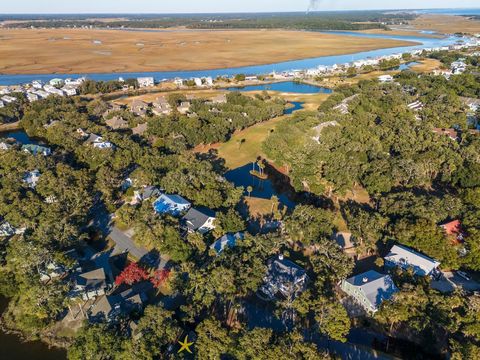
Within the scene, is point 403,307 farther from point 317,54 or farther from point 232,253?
point 317,54

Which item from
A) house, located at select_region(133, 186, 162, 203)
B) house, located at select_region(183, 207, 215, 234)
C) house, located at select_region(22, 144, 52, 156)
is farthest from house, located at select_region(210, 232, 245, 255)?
house, located at select_region(22, 144, 52, 156)

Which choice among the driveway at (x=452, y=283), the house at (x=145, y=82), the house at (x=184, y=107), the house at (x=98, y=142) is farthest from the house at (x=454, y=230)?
the house at (x=145, y=82)

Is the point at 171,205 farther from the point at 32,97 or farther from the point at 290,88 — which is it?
the point at 290,88

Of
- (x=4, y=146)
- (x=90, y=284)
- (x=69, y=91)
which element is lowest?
(x=90, y=284)

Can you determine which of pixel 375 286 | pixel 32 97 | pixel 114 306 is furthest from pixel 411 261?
pixel 32 97

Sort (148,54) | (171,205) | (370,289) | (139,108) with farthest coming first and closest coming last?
(148,54)
(139,108)
(171,205)
(370,289)

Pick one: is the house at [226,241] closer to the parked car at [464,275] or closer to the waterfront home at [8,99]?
the parked car at [464,275]

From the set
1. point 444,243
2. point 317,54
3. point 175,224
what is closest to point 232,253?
point 175,224

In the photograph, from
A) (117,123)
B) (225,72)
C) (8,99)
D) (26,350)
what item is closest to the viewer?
(26,350)
